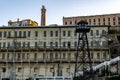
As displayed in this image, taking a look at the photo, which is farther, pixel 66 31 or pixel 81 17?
pixel 81 17

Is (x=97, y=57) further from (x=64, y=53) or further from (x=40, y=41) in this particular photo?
(x=40, y=41)

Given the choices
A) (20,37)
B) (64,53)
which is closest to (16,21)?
(20,37)

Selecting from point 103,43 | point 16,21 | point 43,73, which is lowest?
point 43,73

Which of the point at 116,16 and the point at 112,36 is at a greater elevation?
the point at 116,16

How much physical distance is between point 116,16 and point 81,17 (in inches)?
436

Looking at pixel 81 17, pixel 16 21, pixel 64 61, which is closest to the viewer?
pixel 64 61

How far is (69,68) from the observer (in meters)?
79.2

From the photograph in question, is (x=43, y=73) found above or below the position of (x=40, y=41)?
below

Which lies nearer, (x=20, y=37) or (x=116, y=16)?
(x=20, y=37)

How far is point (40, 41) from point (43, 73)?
26.1 feet

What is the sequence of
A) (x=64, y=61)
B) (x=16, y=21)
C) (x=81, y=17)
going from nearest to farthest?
(x=64, y=61) < (x=16, y=21) < (x=81, y=17)

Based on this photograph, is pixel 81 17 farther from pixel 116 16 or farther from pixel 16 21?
pixel 16 21

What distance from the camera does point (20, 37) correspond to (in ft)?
273

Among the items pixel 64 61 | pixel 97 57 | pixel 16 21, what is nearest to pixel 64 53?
pixel 64 61
